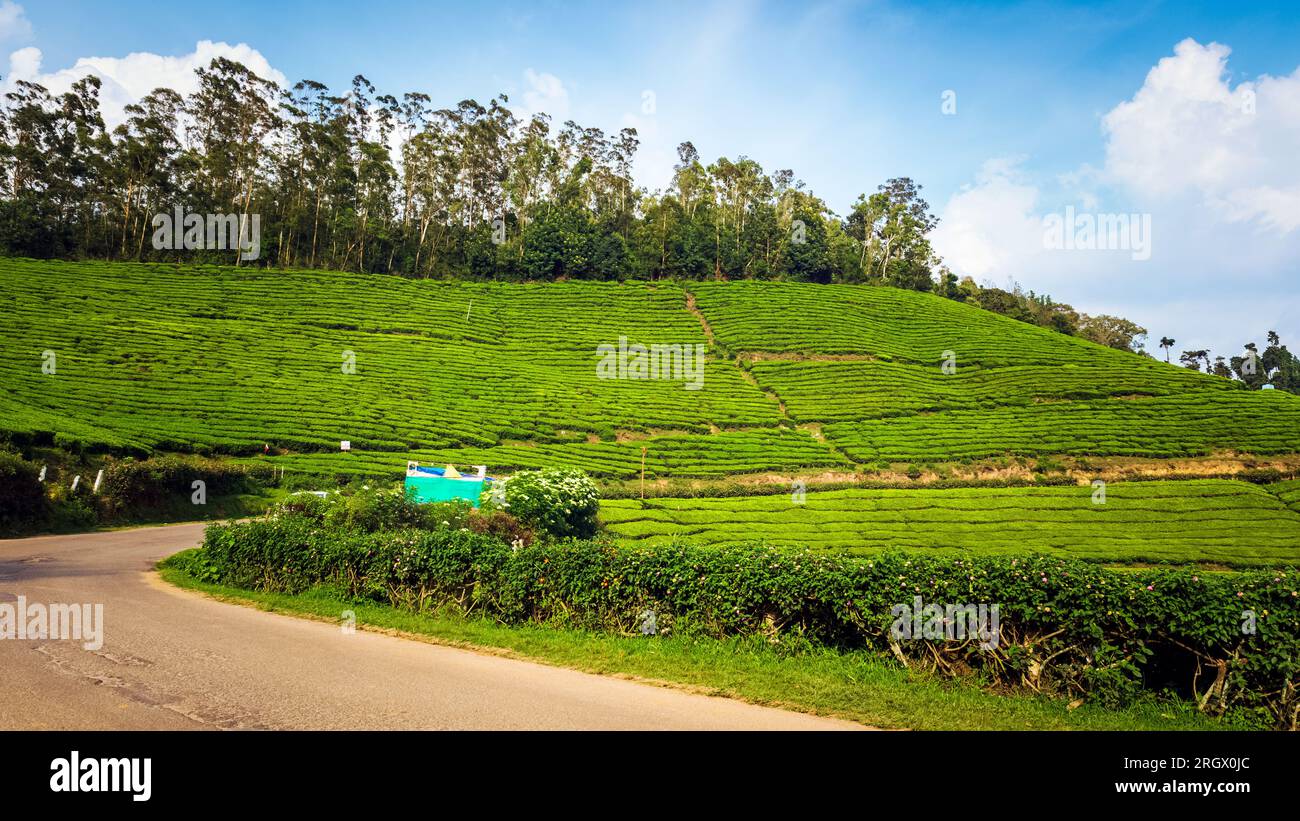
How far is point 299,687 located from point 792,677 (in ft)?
19.5

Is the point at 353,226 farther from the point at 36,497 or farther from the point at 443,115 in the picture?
the point at 36,497

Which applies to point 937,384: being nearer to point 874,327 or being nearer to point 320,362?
point 874,327

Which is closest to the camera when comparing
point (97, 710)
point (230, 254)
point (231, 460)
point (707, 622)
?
point (97, 710)

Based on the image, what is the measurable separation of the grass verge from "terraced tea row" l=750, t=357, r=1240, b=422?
42.7 metres

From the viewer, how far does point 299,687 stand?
768cm

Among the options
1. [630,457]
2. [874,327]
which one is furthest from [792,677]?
[874,327]

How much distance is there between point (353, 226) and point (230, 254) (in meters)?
14.8

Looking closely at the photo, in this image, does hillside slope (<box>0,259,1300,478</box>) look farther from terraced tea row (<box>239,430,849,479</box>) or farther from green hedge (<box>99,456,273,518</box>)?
green hedge (<box>99,456,273,518</box>)

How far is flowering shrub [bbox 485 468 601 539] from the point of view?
21.8m

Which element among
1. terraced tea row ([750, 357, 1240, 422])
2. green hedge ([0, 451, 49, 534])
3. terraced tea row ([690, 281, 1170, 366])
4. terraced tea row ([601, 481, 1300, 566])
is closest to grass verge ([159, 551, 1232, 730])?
terraced tea row ([601, 481, 1300, 566])

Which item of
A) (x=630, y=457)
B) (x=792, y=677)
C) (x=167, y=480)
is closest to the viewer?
(x=792, y=677)
